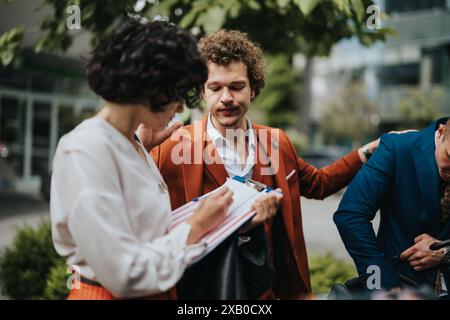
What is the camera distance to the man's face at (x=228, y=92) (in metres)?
2.18

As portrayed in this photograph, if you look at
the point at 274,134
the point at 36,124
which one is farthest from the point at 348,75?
the point at 274,134

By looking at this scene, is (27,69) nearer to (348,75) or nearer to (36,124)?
(36,124)

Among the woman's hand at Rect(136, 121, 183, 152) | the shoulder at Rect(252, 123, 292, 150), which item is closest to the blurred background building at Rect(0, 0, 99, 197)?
the shoulder at Rect(252, 123, 292, 150)

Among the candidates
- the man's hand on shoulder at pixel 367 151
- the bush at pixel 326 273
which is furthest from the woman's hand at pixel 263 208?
the bush at pixel 326 273

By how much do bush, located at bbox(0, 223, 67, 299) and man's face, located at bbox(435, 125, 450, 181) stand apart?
3319 millimetres

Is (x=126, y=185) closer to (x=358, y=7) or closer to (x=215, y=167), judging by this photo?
(x=215, y=167)

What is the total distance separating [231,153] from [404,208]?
78 cm

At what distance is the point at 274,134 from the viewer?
A: 2.43 meters

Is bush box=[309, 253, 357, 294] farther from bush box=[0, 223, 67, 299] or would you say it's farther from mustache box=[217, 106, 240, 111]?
mustache box=[217, 106, 240, 111]

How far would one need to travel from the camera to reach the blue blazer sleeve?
6.96ft

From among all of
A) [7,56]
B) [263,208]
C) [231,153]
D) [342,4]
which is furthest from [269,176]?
[7,56]

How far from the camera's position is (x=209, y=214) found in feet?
5.29

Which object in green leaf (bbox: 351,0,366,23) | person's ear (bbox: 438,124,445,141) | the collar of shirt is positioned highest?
green leaf (bbox: 351,0,366,23)

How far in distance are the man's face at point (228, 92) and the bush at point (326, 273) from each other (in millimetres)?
2803
